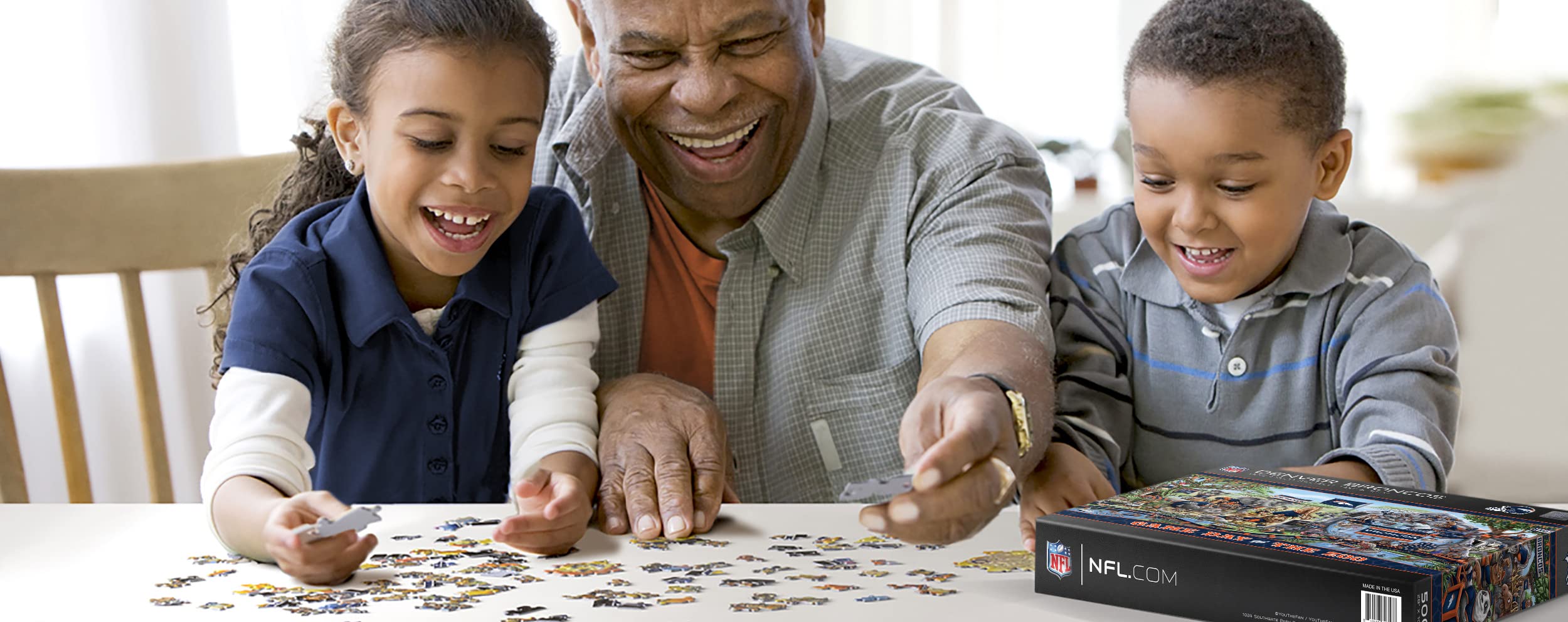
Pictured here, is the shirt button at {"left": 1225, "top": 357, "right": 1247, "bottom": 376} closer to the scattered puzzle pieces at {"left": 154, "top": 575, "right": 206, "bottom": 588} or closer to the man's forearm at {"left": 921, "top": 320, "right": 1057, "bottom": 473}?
the man's forearm at {"left": 921, "top": 320, "right": 1057, "bottom": 473}

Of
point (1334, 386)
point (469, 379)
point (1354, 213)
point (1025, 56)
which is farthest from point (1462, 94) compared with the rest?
point (469, 379)

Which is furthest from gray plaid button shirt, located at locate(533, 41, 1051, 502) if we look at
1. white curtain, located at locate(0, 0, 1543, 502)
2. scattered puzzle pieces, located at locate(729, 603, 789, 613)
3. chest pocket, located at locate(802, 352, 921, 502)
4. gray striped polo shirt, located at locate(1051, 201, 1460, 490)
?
white curtain, located at locate(0, 0, 1543, 502)

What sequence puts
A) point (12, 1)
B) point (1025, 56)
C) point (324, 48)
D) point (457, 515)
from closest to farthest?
point (457, 515), point (324, 48), point (12, 1), point (1025, 56)

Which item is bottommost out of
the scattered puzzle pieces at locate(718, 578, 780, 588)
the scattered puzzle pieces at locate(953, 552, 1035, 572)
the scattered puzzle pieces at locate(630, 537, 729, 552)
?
the scattered puzzle pieces at locate(953, 552, 1035, 572)

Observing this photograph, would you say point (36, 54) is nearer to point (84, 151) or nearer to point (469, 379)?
point (84, 151)

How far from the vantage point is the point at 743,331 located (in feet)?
6.16

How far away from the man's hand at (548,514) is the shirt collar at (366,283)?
0.28 m

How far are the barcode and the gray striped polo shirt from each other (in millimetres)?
503

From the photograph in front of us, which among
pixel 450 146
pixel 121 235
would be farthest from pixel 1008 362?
pixel 121 235

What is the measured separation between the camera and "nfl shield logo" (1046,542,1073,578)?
1100mm

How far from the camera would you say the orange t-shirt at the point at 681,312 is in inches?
77.3

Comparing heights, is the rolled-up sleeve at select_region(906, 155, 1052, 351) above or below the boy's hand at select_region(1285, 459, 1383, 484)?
above

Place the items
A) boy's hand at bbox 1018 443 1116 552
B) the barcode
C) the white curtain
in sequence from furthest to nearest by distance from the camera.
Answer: the white curtain, boy's hand at bbox 1018 443 1116 552, the barcode

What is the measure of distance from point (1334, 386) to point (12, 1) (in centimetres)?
291
